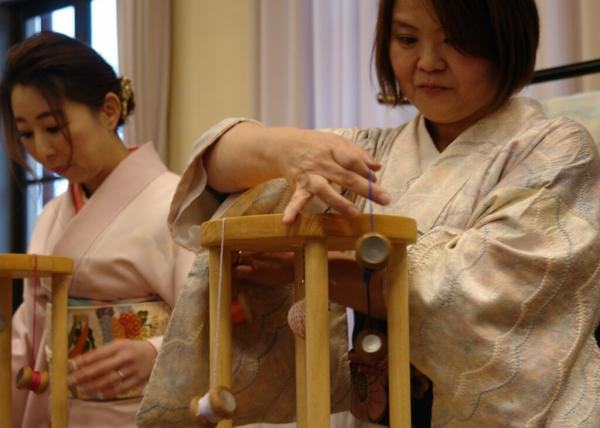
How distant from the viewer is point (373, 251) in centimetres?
77

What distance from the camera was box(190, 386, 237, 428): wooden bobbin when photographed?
85 centimetres

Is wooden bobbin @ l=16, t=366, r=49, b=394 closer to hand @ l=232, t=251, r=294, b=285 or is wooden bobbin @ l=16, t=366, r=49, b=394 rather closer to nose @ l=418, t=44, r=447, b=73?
hand @ l=232, t=251, r=294, b=285

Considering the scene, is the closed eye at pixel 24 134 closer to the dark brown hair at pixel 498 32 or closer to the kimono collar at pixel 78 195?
the kimono collar at pixel 78 195

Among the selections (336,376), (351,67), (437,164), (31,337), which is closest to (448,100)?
(437,164)

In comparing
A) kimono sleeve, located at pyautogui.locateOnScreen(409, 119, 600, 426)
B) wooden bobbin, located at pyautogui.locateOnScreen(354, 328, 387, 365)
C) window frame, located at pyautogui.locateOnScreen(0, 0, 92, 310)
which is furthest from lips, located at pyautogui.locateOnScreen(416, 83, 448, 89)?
window frame, located at pyautogui.locateOnScreen(0, 0, 92, 310)

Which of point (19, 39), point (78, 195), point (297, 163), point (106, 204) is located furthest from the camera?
point (19, 39)

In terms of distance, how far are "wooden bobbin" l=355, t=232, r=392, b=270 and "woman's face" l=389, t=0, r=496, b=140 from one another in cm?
34

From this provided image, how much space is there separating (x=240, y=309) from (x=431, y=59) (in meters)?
0.35

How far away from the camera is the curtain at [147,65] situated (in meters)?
3.15

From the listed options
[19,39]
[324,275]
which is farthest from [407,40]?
[19,39]

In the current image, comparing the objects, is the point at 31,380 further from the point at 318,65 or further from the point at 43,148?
the point at 318,65

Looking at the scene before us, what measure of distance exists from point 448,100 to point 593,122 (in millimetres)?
414

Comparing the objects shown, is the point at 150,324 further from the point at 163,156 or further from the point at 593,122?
the point at 163,156

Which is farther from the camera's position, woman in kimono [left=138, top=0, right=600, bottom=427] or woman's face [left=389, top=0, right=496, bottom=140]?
woman's face [left=389, top=0, right=496, bottom=140]
